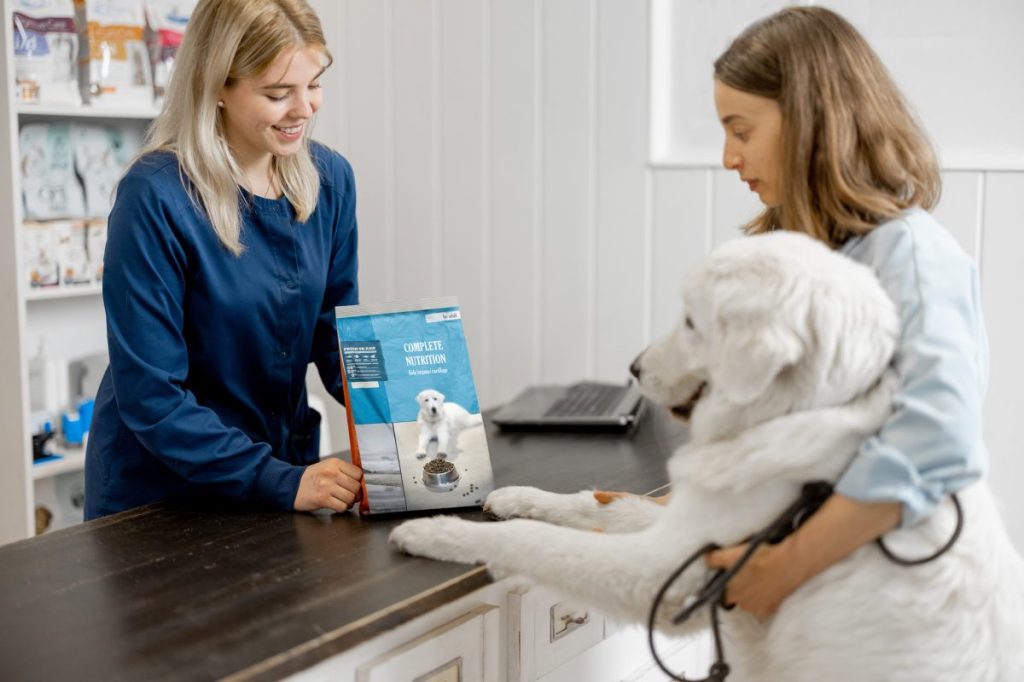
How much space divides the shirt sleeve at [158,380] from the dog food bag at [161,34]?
1496 mm

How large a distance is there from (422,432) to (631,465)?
0.50 meters

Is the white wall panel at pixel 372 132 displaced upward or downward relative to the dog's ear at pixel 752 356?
upward

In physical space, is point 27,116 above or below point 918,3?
below

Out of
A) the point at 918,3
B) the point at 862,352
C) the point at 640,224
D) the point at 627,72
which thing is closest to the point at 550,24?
the point at 627,72

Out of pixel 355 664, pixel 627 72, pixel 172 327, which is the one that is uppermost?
pixel 627 72

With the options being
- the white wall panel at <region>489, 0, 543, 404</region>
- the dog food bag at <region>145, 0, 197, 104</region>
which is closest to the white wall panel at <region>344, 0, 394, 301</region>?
the white wall panel at <region>489, 0, 543, 404</region>

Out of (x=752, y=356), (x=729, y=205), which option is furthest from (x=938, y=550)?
(x=729, y=205)

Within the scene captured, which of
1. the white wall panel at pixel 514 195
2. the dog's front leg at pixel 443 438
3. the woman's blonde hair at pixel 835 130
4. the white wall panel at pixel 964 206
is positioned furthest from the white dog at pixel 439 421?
the white wall panel at pixel 514 195

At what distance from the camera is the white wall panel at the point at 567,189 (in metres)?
2.75

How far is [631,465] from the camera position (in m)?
1.86

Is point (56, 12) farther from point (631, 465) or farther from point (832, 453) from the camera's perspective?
point (832, 453)

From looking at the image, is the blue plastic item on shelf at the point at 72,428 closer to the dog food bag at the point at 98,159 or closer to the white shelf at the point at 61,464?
the white shelf at the point at 61,464

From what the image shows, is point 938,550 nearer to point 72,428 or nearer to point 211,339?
point 211,339

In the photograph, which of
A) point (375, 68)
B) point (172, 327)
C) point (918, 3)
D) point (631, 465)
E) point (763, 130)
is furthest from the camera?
point (375, 68)
